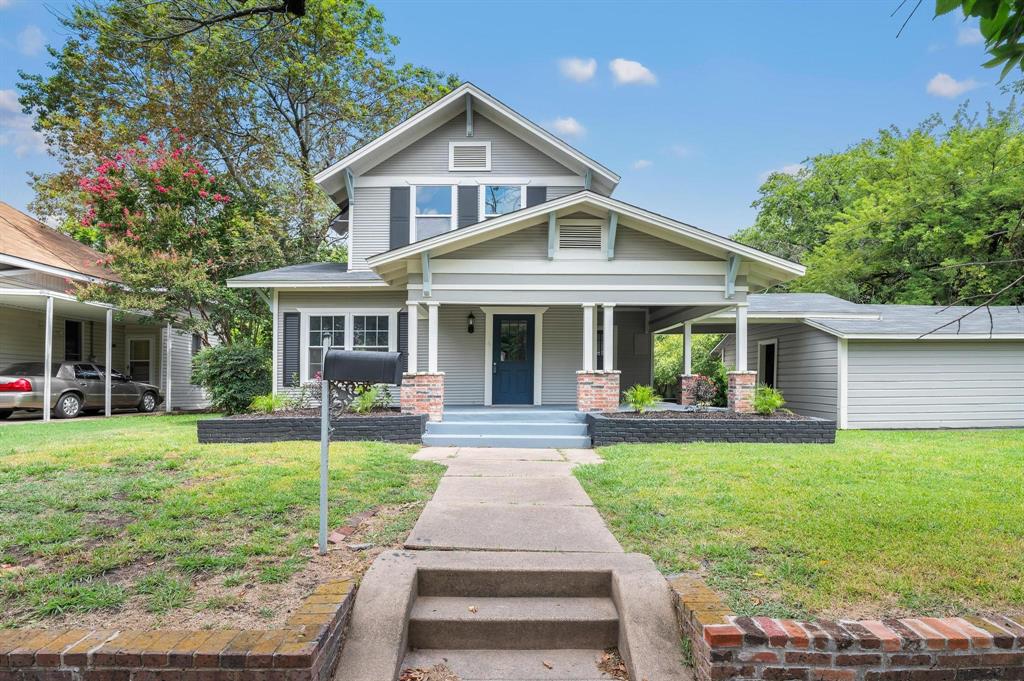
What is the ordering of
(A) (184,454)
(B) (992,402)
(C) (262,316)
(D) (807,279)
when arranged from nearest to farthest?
(A) (184,454) < (B) (992,402) < (C) (262,316) < (D) (807,279)

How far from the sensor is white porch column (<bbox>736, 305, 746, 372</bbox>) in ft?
33.1

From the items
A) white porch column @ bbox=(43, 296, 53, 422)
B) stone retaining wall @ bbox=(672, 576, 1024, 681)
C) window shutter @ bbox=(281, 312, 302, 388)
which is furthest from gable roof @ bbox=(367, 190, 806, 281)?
white porch column @ bbox=(43, 296, 53, 422)

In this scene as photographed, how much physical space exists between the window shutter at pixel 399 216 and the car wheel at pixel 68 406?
29.5ft

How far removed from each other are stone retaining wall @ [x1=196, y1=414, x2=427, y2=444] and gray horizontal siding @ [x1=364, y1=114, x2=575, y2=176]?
6.40m

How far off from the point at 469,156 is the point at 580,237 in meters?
4.21

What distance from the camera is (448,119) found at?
1264 centimetres

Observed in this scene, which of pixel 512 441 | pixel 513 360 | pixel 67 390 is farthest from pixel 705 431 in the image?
pixel 67 390

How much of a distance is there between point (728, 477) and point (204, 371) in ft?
36.1

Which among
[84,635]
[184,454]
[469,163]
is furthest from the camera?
[469,163]

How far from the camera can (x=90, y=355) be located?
1711cm

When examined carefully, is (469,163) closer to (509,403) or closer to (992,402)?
(509,403)

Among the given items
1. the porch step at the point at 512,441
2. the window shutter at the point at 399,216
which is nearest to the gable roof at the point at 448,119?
the window shutter at the point at 399,216

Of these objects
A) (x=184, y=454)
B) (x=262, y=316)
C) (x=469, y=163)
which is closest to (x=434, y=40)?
(x=469, y=163)

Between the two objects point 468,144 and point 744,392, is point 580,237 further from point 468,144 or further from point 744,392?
point 468,144
